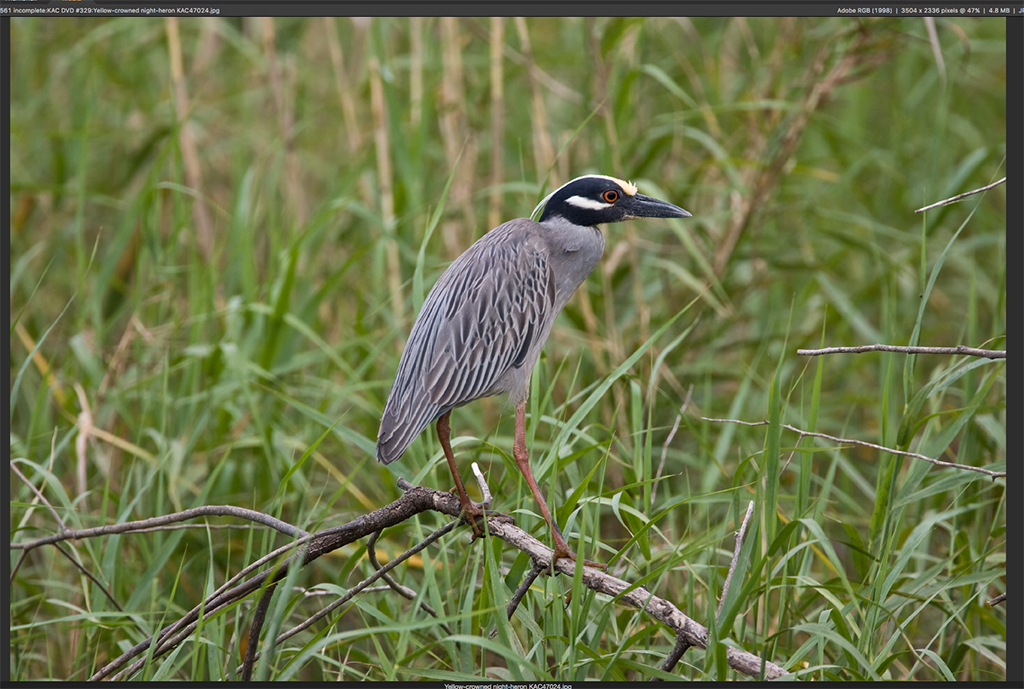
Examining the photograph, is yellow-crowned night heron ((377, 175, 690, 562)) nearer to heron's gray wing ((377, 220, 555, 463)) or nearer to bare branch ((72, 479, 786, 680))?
heron's gray wing ((377, 220, 555, 463))

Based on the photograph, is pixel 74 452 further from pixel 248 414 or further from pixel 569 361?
pixel 569 361

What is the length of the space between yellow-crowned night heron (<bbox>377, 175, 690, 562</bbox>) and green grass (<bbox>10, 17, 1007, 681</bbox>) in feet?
0.51

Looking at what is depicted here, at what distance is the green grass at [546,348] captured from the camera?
246cm

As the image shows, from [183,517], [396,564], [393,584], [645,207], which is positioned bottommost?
[393,584]

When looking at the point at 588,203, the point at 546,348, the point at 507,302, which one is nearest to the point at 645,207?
the point at 588,203

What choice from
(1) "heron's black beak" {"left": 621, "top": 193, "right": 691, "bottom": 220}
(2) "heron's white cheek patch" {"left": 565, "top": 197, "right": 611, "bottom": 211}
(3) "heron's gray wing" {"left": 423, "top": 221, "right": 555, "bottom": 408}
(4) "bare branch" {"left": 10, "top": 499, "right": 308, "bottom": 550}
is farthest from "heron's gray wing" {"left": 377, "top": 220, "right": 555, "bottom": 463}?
(4) "bare branch" {"left": 10, "top": 499, "right": 308, "bottom": 550}

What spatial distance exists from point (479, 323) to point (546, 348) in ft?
5.49

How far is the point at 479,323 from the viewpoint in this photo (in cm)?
256

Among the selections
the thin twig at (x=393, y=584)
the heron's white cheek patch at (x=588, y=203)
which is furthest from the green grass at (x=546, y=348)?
the heron's white cheek patch at (x=588, y=203)

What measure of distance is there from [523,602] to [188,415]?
6.17 feet

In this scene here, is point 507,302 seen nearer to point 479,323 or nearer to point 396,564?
point 479,323

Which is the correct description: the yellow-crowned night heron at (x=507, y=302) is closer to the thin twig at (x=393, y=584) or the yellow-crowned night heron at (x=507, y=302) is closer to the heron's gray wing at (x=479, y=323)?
the heron's gray wing at (x=479, y=323)

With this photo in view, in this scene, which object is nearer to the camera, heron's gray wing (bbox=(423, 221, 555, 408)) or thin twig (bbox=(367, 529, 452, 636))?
thin twig (bbox=(367, 529, 452, 636))

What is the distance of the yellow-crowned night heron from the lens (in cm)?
240
